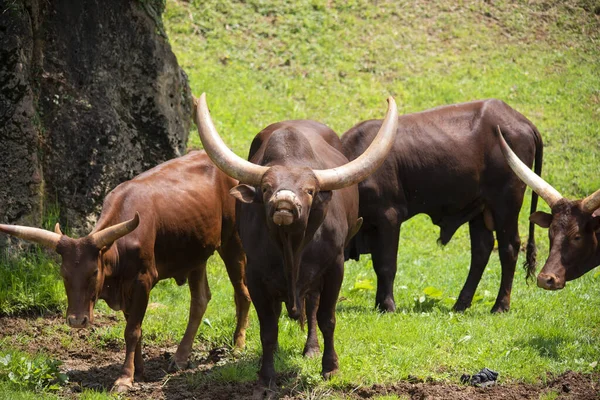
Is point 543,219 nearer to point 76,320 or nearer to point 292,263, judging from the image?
→ point 292,263

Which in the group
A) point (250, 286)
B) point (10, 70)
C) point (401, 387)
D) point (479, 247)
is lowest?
point (479, 247)

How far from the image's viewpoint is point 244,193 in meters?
6.97

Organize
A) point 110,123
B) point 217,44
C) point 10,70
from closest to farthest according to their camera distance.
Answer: point 10,70 < point 110,123 < point 217,44

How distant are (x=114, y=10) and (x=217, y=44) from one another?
801 cm

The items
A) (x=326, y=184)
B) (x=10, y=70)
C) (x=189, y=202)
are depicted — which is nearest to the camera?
(x=326, y=184)

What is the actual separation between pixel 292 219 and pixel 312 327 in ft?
6.91

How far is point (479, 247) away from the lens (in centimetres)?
1097

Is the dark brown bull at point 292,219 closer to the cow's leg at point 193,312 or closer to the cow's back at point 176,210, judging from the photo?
the cow's back at point 176,210

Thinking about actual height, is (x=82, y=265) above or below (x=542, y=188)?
above

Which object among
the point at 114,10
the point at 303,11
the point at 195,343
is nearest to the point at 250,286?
the point at 195,343

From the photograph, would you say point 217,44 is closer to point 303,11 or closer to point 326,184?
point 303,11

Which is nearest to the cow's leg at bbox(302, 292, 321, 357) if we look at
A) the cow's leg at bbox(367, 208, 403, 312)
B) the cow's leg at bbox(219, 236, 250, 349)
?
the cow's leg at bbox(219, 236, 250, 349)

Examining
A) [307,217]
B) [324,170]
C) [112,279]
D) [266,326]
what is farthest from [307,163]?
[112,279]

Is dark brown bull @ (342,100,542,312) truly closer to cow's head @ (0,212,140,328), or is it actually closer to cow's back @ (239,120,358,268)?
cow's back @ (239,120,358,268)
